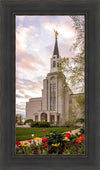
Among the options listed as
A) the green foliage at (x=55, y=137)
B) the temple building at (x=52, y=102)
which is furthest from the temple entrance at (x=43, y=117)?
the green foliage at (x=55, y=137)

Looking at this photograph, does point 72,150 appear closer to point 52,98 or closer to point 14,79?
point 52,98

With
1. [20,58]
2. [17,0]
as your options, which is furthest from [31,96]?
[17,0]

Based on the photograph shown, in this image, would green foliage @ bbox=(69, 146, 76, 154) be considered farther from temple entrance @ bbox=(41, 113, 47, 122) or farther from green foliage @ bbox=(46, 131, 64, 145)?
temple entrance @ bbox=(41, 113, 47, 122)

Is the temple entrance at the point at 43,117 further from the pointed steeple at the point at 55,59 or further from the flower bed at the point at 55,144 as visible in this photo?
the pointed steeple at the point at 55,59

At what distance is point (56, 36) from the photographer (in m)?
1.14

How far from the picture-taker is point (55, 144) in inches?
43.3

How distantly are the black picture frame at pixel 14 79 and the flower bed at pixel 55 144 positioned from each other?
35mm

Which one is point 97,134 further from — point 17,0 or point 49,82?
point 17,0

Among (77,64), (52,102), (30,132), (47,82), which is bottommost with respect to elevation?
(30,132)

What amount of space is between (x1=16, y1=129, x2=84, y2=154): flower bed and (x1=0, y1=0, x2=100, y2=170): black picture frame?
0.03 meters

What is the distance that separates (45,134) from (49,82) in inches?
14.9

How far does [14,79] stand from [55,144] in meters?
0.55

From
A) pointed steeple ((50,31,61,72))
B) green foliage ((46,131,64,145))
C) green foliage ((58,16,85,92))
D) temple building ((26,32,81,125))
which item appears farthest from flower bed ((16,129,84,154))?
pointed steeple ((50,31,61,72))

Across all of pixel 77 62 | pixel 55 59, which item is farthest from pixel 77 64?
pixel 55 59
